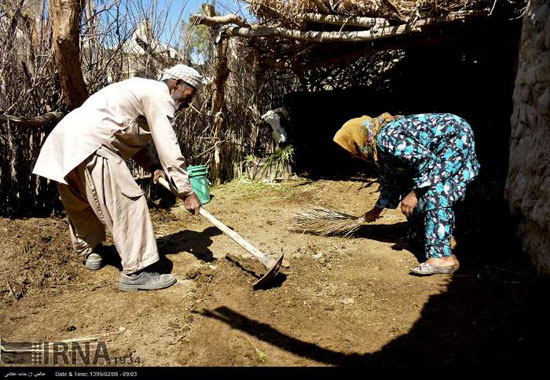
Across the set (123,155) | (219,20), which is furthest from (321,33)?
(123,155)

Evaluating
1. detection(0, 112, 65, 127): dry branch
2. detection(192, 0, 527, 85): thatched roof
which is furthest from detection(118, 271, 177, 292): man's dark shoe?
detection(192, 0, 527, 85): thatched roof

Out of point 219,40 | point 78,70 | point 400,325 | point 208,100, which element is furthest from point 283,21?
point 400,325

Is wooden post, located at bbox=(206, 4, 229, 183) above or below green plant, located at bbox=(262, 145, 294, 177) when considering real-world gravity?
above

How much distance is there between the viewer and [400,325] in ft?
8.00

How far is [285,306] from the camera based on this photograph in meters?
2.70

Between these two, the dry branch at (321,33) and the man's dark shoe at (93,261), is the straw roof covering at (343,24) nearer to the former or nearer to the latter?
the dry branch at (321,33)

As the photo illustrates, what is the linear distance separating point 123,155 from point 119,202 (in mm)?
401

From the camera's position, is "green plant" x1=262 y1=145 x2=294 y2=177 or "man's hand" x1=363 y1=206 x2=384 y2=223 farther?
"green plant" x1=262 y1=145 x2=294 y2=177

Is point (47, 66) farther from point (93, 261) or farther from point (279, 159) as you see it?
point (279, 159)

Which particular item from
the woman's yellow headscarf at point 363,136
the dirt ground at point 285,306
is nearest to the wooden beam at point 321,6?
the woman's yellow headscarf at point 363,136

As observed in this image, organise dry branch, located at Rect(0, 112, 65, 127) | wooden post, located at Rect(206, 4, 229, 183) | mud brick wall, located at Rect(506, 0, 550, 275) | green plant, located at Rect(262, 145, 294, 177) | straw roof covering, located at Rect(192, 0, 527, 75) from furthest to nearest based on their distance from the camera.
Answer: green plant, located at Rect(262, 145, 294, 177) < wooden post, located at Rect(206, 4, 229, 183) < straw roof covering, located at Rect(192, 0, 527, 75) < dry branch, located at Rect(0, 112, 65, 127) < mud brick wall, located at Rect(506, 0, 550, 275)

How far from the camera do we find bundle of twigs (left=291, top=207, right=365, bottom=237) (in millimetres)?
3938

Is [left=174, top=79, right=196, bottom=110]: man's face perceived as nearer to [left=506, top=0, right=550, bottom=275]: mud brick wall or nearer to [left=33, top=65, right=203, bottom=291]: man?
[left=33, top=65, right=203, bottom=291]: man

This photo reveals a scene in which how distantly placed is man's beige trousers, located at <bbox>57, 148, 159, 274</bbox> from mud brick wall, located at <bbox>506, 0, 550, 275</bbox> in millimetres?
2553
